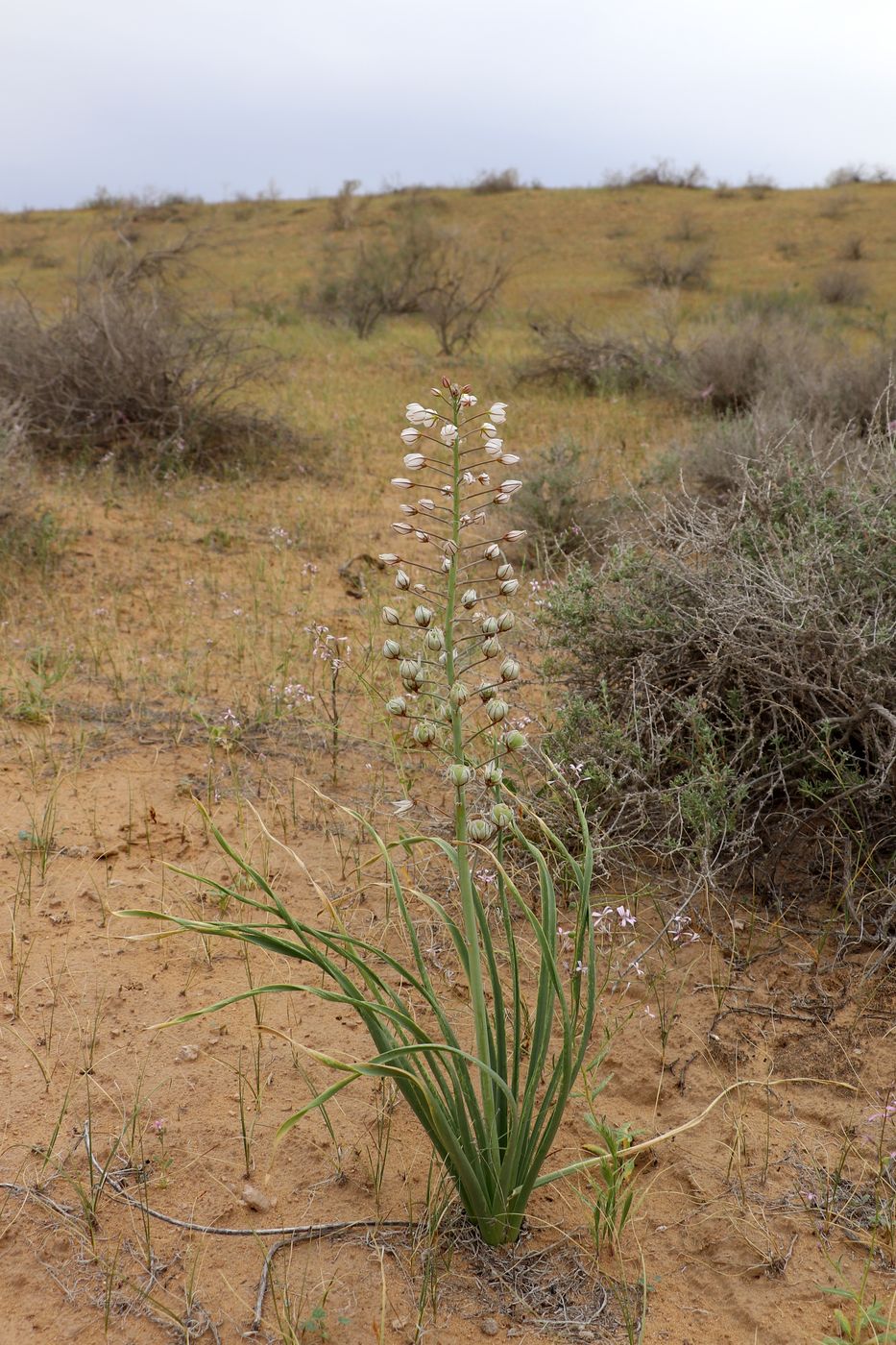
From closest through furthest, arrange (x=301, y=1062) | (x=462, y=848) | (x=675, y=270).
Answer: (x=462, y=848) → (x=301, y=1062) → (x=675, y=270)

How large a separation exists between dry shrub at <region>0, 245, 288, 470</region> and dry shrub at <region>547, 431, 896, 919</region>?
16.2 ft

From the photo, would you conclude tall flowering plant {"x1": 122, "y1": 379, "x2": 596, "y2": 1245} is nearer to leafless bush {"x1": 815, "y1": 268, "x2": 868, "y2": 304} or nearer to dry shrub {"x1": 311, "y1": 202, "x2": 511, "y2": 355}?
dry shrub {"x1": 311, "y1": 202, "x2": 511, "y2": 355}

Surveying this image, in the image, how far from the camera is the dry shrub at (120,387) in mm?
7395

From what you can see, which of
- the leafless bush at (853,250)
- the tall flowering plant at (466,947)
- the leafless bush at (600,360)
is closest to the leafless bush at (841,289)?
the leafless bush at (853,250)

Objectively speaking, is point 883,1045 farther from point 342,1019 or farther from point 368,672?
point 368,672

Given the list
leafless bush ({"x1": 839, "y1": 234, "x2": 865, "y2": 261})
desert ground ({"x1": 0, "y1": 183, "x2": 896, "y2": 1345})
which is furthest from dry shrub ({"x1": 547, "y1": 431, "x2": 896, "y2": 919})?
leafless bush ({"x1": 839, "y1": 234, "x2": 865, "y2": 261})

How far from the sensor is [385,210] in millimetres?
27844

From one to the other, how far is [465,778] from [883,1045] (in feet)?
5.03

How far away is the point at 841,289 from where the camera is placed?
17516 millimetres

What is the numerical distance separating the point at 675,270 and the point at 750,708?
59.7 ft

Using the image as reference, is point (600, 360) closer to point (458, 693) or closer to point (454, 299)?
point (454, 299)

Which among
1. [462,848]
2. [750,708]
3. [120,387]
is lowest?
[750,708]

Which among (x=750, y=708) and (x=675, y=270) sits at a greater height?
(x=675, y=270)

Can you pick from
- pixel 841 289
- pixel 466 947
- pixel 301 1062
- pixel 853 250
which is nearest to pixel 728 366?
pixel 301 1062
